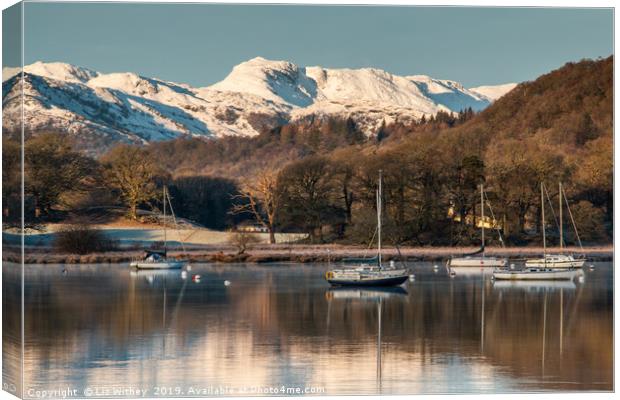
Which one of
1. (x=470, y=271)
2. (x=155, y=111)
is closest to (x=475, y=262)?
(x=470, y=271)

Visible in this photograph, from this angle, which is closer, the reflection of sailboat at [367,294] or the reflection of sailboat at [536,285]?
the reflection of sailboat at [367,294]

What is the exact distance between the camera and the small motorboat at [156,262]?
3719cm

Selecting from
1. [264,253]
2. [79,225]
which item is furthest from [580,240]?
[79,225]

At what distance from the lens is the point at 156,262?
37.7m

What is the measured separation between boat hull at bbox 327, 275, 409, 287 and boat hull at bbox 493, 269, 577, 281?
11.2 ft

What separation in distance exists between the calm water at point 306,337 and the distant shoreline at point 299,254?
8.26 meters

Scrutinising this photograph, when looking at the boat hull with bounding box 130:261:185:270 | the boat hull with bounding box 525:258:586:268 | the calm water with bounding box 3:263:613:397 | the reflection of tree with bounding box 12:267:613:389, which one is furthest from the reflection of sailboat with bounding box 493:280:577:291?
the boat hull with bounding box 130:261:185:270

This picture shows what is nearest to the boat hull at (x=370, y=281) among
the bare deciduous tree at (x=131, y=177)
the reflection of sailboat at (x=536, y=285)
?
the reflection of sailboat at (x=536, y=285)

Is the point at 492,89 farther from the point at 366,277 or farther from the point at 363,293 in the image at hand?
the point at 366,277

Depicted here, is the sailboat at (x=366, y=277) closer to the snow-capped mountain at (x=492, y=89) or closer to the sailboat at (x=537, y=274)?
the sailboat at (x=537, y=274)

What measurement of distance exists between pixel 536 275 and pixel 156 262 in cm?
1249

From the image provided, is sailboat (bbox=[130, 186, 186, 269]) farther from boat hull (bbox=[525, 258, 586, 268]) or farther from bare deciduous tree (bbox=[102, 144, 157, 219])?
boat hull (bbox=[525, 258, 586, 268])

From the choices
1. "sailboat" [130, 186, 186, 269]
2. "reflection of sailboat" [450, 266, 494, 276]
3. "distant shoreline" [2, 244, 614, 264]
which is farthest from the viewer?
"distant shoreline" [2, 244, 614, 264]

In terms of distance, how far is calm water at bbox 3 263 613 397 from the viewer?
13586 millimetres
